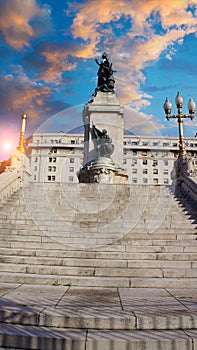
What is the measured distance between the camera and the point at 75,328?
354 cm

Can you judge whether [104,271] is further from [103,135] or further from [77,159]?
[77,159]

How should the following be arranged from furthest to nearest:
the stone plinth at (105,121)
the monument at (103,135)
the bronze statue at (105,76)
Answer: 1. the bronze statue at (105,76)
2. the stone plinth at (105,121)
3. the monument at (103,135)

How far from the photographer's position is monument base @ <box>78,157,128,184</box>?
Answer: 18.8 m

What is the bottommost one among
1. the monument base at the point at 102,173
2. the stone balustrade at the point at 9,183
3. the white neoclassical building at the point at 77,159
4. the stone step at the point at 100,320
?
the stone step at the point at 100,320

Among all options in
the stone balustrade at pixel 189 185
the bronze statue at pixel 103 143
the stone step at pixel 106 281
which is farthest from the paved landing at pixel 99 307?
the bronze statue at pixel 103 143

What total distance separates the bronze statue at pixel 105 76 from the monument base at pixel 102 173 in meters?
9.40

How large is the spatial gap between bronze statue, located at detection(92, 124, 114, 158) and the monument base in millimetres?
1341

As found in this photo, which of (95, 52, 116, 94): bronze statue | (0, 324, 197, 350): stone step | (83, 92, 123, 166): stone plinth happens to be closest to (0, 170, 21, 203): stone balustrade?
(83, 92, 123, 166): stone plinth

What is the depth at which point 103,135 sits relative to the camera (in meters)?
21.4

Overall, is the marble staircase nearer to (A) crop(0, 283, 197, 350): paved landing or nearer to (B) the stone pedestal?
(A) crop(0, 283, 197, 350): paved landing

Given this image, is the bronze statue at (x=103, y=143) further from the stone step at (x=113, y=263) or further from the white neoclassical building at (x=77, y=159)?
the white neoclassical building at (x=77, y=159)

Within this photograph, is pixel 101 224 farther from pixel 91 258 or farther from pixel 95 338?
pixel 95 338

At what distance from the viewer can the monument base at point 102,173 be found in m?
18.8

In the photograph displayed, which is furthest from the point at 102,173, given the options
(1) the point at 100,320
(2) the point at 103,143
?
(1) the point at 100,320
